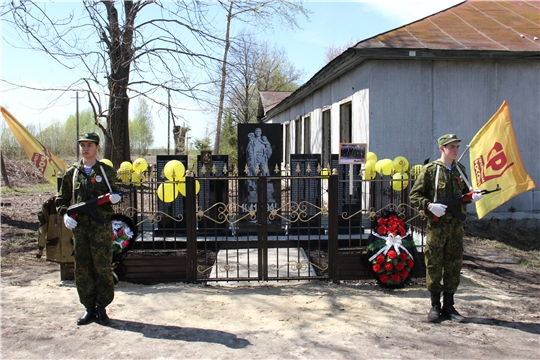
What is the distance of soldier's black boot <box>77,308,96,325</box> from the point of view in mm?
4547

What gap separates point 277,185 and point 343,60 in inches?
134

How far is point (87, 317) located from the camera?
4586 millimetres

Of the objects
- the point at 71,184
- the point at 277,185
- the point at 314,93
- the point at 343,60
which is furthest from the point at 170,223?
the point at 314,93

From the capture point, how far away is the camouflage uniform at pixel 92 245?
455cm

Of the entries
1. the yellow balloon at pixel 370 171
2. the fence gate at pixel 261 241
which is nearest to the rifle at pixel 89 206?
the fence gate at pixel 261 241

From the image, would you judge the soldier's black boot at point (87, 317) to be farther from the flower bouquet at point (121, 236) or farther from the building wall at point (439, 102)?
the building wall at point (439, 102)

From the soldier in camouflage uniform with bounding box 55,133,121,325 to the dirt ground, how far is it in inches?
9.5

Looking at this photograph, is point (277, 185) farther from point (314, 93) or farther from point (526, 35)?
point (314, 93)

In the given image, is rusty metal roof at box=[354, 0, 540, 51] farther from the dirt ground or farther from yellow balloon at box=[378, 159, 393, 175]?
the dirt ground

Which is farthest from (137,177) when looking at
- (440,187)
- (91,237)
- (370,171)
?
(440,187)

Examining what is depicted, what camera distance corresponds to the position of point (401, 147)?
31.7ft

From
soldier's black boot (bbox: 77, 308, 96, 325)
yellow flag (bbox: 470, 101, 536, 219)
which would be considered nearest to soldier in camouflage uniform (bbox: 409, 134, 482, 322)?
yellow flag (bbox: 470, 101, 536, 219)

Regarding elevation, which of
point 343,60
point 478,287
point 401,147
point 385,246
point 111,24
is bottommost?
point 478,287

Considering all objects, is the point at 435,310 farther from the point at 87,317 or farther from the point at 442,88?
the point at 442,88
